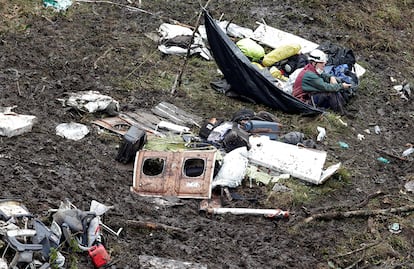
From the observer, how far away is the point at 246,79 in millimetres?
9945

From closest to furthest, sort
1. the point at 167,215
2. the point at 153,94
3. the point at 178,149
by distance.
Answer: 1. the point at 167,215
2. the point at 178,149
3. the point at 153,94

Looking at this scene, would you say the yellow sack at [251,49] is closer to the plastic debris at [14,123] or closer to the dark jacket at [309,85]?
the dark jacket at [309,85]

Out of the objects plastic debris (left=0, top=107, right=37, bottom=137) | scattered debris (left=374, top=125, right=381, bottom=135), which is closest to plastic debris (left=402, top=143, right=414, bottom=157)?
scattered debris (left=374, top=125, right=381, bottom=135)

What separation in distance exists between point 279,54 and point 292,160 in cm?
341

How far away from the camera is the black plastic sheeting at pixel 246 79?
32.2 ft

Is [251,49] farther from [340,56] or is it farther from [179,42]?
[340,56]

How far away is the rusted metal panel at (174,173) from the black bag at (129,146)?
0.12m

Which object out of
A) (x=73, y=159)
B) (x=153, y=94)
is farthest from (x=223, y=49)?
(x=73, y=159)

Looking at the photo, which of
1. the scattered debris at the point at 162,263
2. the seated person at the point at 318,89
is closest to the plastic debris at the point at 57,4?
the seated person at the point at 318,89

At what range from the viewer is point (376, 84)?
11.5m

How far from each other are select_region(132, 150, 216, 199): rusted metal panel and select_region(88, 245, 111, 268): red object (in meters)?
1.65

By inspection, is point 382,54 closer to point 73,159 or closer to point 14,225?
point 73,159

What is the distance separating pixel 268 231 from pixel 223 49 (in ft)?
12.7

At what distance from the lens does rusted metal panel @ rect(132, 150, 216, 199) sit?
7.31 metres
